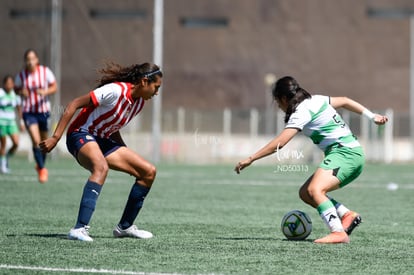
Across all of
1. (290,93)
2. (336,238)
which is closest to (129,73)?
(290,93)

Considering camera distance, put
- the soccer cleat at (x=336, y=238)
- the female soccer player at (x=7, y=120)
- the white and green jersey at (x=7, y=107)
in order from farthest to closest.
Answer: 1. the white and green jersey at (x=7, y=107)
2. the female soccer player at (x=7, y=120)
3. the soccer cleat at (x=336, y=238)

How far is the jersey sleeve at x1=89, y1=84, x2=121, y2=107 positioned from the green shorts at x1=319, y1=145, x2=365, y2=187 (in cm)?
223

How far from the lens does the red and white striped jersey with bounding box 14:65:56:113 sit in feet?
59.6

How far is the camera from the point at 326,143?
9867 millimetres

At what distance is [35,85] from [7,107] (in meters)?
5.73

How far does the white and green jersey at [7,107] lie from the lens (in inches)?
917

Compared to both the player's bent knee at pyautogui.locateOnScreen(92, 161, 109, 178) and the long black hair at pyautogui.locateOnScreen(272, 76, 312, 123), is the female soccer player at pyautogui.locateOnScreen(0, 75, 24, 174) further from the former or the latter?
the long black hair at pyautogui.locateOnScreen(272, 76, 312, 123)

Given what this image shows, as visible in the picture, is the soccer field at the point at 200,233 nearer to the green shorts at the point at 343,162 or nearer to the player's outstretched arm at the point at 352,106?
the green shorts at the point at 343,162

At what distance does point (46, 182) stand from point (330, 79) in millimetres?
36080

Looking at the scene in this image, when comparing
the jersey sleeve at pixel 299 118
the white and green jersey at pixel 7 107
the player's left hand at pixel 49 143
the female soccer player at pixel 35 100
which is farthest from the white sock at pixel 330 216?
the white and green jersey at pixel 7 107

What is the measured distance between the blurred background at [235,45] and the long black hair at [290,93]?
43151mm

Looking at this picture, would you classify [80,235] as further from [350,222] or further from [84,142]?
[350,222]

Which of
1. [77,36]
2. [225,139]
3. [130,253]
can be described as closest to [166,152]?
[225,139]

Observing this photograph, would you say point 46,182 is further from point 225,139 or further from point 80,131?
point 225,139
